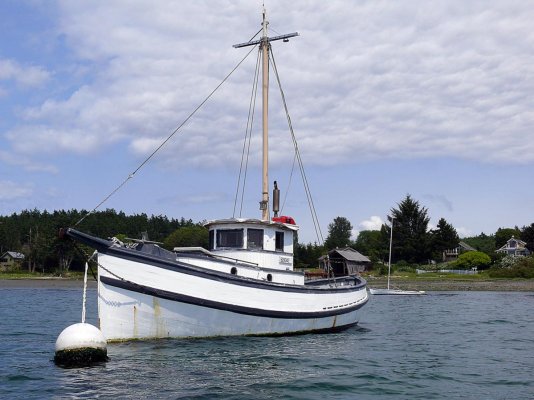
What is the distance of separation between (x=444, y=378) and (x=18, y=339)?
552 inches

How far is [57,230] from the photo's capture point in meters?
95.2

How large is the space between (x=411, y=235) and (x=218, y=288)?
8766 cm

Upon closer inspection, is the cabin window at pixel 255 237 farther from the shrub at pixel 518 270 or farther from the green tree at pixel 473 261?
the green tree at pixel 473 261

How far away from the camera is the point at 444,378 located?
1508 centimetres

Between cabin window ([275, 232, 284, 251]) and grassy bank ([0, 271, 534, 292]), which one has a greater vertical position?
cabin window ([275, 232, 284, 251])

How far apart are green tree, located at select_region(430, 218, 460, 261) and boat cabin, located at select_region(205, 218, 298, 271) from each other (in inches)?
3263

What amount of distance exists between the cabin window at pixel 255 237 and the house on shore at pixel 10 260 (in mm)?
104420

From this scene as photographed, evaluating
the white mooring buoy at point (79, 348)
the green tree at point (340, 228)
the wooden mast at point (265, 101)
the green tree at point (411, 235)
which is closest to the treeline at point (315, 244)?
the green tree at point (411, 235)

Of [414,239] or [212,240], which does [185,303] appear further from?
[414,239]

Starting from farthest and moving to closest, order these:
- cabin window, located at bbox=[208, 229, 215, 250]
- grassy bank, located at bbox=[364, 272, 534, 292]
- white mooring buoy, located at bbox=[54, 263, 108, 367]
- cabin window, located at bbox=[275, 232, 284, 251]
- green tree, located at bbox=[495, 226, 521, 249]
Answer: green tree, located at bbox=[495, 226, 521, 249] → grassy bank, located at bbox=[364, 272, 534, 292] → cabin window, located at bbox=[275, 232, 284, 251] → cabin window, located at bbox=[208, 229, 215, 250] → white mooring buoy, located at bbox=[54, 263, 108, 367]

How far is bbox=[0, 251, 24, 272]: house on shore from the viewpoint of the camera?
117250mm

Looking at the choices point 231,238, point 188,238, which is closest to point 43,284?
point 188,238

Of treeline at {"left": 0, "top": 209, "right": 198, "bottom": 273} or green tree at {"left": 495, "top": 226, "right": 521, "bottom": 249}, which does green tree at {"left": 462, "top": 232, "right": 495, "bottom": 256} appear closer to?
green tree at {"left": 495, "top": 226, "right": 521, "bottom": 249}

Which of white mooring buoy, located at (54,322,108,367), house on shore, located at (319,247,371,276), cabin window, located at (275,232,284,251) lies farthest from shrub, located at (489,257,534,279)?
white mooring buoy, located at (54,322,108,367)
